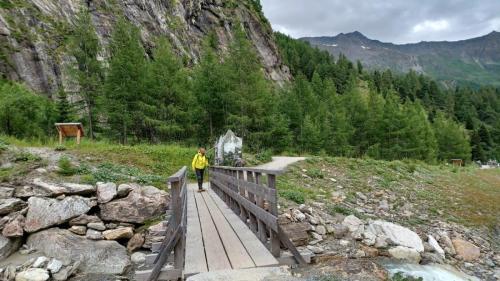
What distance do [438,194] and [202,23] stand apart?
55.1 meters

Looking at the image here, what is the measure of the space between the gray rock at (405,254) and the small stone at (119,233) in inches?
268

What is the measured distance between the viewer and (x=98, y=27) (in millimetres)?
43031

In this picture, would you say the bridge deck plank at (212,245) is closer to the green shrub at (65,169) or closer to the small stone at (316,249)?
the small stone at (316,249)

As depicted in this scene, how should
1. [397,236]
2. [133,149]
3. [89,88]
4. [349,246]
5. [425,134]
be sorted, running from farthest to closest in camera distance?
[425,134] → [89,88] → [133,149] → [397,236] → [349,246]

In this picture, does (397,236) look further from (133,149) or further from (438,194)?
(133,149)

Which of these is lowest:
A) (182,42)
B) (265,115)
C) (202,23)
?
(265,115)

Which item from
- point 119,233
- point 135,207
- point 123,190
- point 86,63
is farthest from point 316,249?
point 86,63

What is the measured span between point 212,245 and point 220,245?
0.51 feet

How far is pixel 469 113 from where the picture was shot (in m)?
104

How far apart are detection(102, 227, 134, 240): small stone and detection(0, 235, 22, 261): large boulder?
193 centimetres

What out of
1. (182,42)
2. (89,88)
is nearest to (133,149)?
(89,88)

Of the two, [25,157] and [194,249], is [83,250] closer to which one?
[194,249]

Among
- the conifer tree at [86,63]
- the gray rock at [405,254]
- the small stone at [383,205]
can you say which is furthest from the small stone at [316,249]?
the conifer tree at [86,63]

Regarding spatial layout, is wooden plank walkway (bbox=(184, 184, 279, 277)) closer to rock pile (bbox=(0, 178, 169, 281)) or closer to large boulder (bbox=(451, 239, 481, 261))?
rock pile (bbox=(0, 178, 169, 281))
